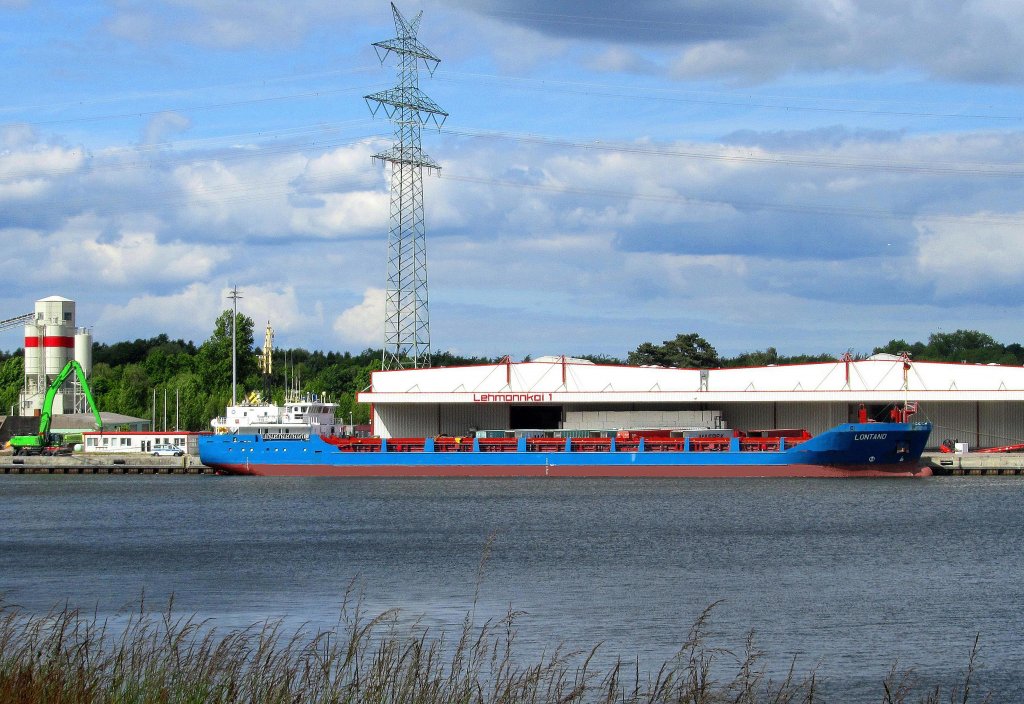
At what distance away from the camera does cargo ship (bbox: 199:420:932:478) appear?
205ft

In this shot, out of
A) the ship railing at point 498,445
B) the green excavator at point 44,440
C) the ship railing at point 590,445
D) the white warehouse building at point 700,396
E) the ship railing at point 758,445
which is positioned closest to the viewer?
the ship railing at point 758,445

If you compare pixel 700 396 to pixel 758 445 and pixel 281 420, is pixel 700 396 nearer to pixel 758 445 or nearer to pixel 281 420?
pixel 758 445

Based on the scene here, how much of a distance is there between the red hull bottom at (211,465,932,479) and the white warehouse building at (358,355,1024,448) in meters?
4.45

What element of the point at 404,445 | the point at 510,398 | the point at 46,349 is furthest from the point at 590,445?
the point at 46,349

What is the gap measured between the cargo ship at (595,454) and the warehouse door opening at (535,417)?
24.1 feet

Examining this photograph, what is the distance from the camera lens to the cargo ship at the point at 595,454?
62438mm

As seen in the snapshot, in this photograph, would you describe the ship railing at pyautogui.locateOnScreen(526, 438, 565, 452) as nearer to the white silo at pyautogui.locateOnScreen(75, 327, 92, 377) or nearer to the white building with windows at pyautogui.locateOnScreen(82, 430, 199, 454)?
the white building with windows at pyautogui.locateOnScreen(82, 430, 199, 454)

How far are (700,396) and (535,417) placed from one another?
1101cm

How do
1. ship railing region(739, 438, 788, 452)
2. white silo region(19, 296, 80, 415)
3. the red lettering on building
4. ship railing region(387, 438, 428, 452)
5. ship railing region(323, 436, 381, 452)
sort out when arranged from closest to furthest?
ship railing region(739, 438, 788, 452), ship railing region(323, 436, 381, 452), ship railing region(387, 438, 428, 452), the red lettering on building, white silo region(19, 296, 80, 415)

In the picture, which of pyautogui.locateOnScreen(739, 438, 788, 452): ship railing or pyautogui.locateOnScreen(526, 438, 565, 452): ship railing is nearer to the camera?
pyautogui.locateOnScreen(739, 438, 788, 452): ship railing

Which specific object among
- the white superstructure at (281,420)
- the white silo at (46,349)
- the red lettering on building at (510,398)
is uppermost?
the white silo at (46,349)

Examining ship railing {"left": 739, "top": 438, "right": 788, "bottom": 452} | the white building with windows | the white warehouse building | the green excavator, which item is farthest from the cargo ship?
the green excavator

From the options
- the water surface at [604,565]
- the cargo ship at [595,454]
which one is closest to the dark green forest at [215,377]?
the cargo ship at [595,454]

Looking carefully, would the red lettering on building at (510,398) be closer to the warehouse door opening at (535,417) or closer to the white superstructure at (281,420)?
the warehouse door opening at (535,417)
